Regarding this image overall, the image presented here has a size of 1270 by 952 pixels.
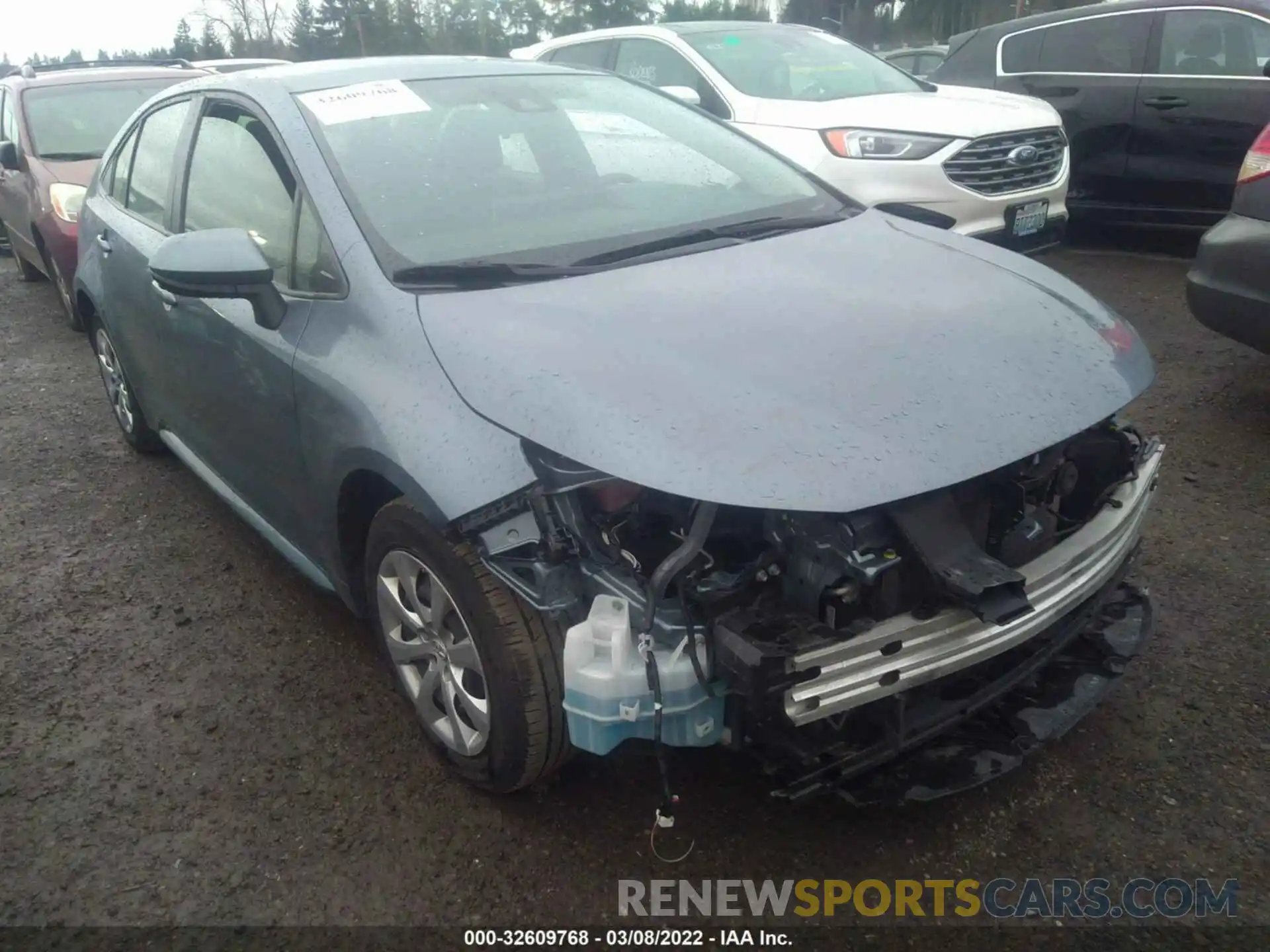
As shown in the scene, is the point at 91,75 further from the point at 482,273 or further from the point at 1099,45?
the point at 1099,45

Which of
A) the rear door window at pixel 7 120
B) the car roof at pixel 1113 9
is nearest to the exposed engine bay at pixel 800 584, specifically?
the car roof at pixel 1113 9

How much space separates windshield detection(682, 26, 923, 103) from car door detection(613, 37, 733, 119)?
13 centimetres

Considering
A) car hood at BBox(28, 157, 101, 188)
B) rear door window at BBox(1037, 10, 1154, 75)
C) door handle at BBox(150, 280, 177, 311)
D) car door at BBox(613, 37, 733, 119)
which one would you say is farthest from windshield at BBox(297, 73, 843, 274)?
rear door window at BBox(1037, 10, 1154, 75)

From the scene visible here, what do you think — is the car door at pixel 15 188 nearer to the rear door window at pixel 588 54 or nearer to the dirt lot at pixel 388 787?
the rear door window at pixel 588 54

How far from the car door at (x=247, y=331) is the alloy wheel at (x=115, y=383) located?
3.99ft

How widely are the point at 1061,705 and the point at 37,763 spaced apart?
8.78 ft

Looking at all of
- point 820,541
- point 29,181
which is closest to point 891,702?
point 820,541

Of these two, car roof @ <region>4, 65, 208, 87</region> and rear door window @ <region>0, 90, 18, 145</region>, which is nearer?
rear door window @ <region>0, 90, 18, 145</region>

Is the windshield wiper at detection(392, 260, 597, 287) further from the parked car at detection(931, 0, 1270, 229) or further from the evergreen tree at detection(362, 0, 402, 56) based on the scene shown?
the evergreen tree at detection(362, 0, 402, 56)

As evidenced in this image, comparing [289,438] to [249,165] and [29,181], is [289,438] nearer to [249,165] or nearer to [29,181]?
[249,165]

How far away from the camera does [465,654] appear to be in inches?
90.6

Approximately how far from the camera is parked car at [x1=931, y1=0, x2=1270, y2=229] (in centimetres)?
627

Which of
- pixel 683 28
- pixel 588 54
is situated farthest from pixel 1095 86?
pixel 588 54

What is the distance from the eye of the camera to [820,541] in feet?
6.42
